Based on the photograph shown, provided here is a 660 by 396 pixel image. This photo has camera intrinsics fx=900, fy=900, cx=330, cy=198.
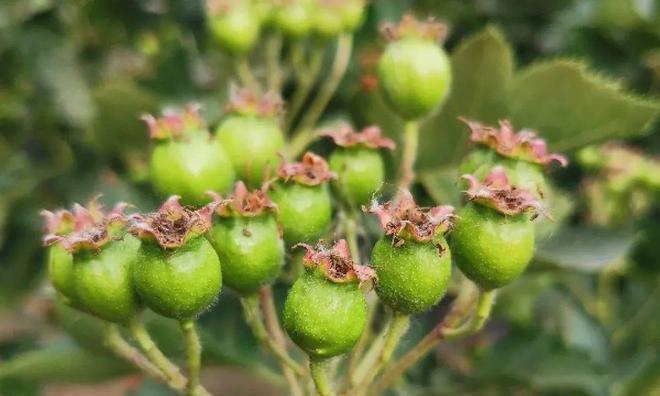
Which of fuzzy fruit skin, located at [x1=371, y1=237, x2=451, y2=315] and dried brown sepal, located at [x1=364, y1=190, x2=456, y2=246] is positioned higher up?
dried brown sepal, located at [x1=364, y1=190, x2=456, y2=246]

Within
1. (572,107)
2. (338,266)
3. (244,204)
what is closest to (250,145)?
(244,204)

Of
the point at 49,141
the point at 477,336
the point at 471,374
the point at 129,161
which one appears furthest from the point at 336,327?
the point at 49,141

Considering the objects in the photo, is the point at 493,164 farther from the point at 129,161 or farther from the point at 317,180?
the point at 129,161

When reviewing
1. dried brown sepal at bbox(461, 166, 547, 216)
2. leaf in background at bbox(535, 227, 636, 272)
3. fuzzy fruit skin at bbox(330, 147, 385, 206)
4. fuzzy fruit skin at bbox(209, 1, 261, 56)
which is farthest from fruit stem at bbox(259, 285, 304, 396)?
fuzzy fruit skin at bbox(209, 1, 261, 56)

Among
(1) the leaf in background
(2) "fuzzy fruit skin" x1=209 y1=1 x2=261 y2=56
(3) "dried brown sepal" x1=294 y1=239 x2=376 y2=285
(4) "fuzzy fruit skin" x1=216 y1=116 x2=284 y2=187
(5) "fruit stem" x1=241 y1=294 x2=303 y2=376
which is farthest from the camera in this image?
(2) "fuzzy fruit skin" x1=209 y1=1 x2=261 y2=56

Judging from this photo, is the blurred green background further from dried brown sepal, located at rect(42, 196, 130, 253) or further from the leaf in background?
dried brown sepal, located at rect(42, 196, 130, 253)
